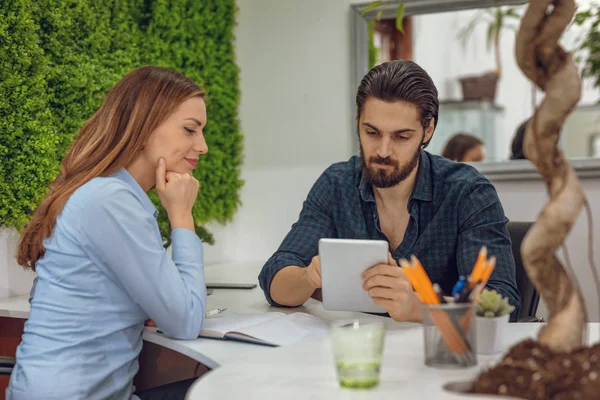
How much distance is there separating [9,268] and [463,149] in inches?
94.7

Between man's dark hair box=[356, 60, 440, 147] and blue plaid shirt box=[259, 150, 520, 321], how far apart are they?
169 millimetres

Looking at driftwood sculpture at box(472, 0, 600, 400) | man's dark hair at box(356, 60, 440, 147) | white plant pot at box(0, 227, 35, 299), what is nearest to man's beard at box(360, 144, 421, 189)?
man's dark hair at box(356, 60, 440, 147)

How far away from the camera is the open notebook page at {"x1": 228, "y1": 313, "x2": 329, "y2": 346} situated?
146 centimetres

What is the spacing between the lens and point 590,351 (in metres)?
0.89

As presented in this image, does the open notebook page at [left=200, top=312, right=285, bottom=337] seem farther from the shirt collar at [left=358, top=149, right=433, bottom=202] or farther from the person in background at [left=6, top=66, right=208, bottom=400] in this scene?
the shirt collar at [left=358, top=149, right=433, bottom=202]

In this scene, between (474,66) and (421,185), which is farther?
(474,66)

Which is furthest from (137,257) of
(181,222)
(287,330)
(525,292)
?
(525,292)

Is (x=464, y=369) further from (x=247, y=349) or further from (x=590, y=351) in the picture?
(x=247, y=349)

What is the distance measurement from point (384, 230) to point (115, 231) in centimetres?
84

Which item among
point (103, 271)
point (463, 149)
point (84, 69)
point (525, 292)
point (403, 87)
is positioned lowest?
point (525, 292)

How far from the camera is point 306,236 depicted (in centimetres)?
201

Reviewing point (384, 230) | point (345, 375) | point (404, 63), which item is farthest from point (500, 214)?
point (345, 375)

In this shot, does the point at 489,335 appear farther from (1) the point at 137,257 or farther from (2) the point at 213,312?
(2) the point at 213,312

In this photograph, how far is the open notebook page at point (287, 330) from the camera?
1.46m
